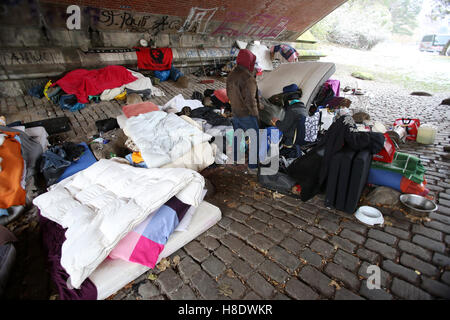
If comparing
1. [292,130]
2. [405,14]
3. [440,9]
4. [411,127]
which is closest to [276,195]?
[292,130]

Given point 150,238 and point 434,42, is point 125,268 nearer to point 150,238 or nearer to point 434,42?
point 150,238

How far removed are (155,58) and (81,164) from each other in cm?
724

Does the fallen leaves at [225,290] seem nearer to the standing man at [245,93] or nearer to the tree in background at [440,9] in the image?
the standing man at [245,93]

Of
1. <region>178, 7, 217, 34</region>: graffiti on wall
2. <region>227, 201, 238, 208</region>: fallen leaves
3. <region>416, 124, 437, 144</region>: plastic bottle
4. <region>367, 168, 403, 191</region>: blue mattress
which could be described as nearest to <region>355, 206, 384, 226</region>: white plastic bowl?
<region>367, 168, 403, 191</region>: blue mattress

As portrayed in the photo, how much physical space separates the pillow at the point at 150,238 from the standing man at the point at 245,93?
211 centimetres

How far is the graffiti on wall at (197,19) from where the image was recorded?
1015cm

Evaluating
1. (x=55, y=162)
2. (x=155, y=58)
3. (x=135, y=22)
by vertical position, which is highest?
(x=135, y=22)

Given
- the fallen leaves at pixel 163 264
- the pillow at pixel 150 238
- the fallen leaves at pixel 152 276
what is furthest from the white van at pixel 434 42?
the fallen leaves at pixel 152 276

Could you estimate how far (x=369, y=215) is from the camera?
2.89 meters

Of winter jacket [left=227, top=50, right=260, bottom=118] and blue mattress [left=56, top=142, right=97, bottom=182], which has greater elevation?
winter jacket [left=227, top=50, right=260, bottom=118]

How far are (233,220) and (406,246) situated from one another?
1954 mm

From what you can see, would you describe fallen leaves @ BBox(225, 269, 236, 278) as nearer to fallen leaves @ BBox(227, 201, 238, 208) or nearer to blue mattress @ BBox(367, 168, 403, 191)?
fallen leaves @ BBox(227, 201, 238, 208)

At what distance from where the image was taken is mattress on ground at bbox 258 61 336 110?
5.34 m

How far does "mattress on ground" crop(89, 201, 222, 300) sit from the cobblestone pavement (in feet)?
0.28
